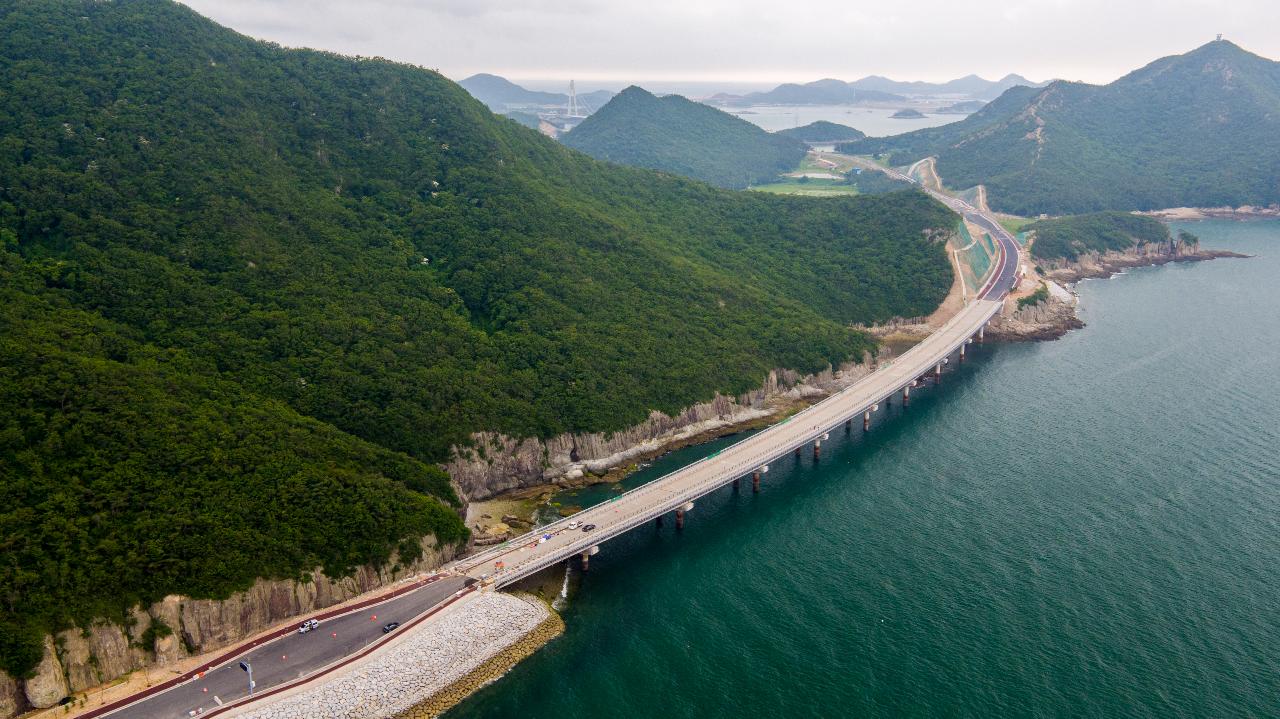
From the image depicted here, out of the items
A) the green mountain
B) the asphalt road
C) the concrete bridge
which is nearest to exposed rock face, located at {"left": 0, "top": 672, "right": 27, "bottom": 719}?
the green mountain

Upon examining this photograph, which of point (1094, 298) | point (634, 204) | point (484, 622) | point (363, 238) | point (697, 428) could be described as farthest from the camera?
point (1094, 298)

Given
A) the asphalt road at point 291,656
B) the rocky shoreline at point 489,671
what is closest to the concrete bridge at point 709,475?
the rocky shoreline at point 489,671

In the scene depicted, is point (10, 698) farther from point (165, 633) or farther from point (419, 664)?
point (419, 664)

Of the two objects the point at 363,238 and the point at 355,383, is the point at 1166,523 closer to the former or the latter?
the point at 355,383

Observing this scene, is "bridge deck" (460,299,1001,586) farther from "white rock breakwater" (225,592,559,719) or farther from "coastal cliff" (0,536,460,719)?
"coastal cliff" (0,536,460,719)

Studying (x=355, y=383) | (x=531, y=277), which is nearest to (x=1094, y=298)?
(x=531, y=277)

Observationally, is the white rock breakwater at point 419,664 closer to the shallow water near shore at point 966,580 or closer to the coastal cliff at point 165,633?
the shallow water near shore at point 966,580
